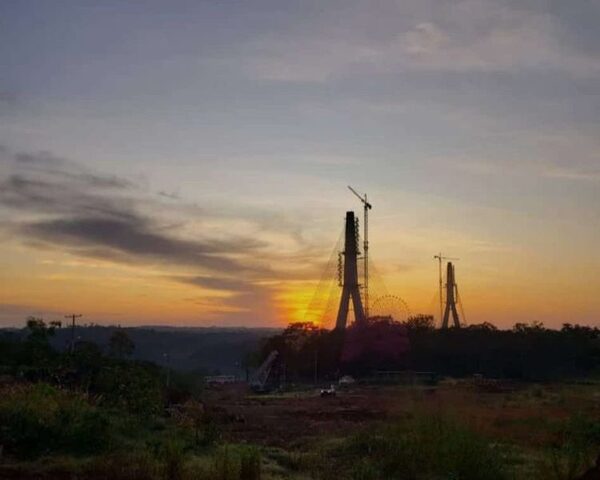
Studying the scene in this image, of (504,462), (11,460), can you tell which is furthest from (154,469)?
(504,462)

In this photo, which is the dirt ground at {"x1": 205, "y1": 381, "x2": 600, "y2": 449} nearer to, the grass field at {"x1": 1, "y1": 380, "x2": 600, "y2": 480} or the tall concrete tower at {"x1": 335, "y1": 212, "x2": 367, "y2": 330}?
the grass field at {"x1": 1, "y1": 380, "x2": 600, "y2": 480}

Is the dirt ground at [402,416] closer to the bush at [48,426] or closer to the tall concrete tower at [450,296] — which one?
the bush at [48,426]

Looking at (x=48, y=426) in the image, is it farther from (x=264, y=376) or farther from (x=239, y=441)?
(x=264, y=376)

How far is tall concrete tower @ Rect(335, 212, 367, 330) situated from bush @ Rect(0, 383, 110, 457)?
263 feet

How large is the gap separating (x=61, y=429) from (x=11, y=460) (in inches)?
72.6

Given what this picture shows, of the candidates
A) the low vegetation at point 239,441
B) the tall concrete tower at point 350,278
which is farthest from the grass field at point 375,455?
the tall concrete tower at point 350,278

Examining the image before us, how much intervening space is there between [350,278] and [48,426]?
3286 inches

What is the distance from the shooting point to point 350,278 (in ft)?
327

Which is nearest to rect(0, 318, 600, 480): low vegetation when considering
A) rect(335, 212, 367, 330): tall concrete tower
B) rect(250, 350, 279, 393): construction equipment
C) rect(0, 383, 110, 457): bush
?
rect(0, 383, 110, 457): bush

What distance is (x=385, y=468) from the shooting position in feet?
53.9

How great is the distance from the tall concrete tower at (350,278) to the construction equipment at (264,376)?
1006 centimetres

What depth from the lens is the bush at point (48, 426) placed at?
1647 centimetres

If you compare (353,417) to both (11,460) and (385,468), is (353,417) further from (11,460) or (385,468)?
(11,460)

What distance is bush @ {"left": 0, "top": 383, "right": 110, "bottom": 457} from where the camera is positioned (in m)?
16.5
